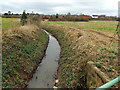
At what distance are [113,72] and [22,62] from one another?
7.07m

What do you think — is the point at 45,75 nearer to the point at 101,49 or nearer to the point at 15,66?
the point at 15,66

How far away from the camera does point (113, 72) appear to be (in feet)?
18.7

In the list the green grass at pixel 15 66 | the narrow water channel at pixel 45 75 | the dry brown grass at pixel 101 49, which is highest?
the dry brown grass at pixel 101 49

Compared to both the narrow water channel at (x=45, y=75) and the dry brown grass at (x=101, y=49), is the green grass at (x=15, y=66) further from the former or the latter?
the dry brown grass at (x=101, y=49)

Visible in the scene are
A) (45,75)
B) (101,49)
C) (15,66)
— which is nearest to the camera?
(15,66)

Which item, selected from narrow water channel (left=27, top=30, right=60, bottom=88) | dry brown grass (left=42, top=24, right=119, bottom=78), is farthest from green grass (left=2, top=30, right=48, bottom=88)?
dry brown grass (left=42, top=24, right=119, bottom=78)

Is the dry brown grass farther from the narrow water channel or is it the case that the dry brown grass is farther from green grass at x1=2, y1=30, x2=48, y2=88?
green grass at x1=2, y1=30, x2=48, y2=88

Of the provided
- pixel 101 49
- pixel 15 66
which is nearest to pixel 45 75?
pixel 15 66

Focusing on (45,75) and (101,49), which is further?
(101,49)

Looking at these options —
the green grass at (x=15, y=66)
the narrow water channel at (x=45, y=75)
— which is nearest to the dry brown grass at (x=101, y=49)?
the narrow water channel at (x=45, y=75)

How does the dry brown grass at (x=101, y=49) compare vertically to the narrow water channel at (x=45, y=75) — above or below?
above

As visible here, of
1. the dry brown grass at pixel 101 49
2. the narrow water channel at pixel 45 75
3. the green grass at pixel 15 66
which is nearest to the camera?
the dry brown grass at pixel 101 49

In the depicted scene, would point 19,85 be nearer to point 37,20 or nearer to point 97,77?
point 97,77

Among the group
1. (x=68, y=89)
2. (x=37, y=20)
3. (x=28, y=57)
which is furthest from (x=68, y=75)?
(x=37, y=20)
